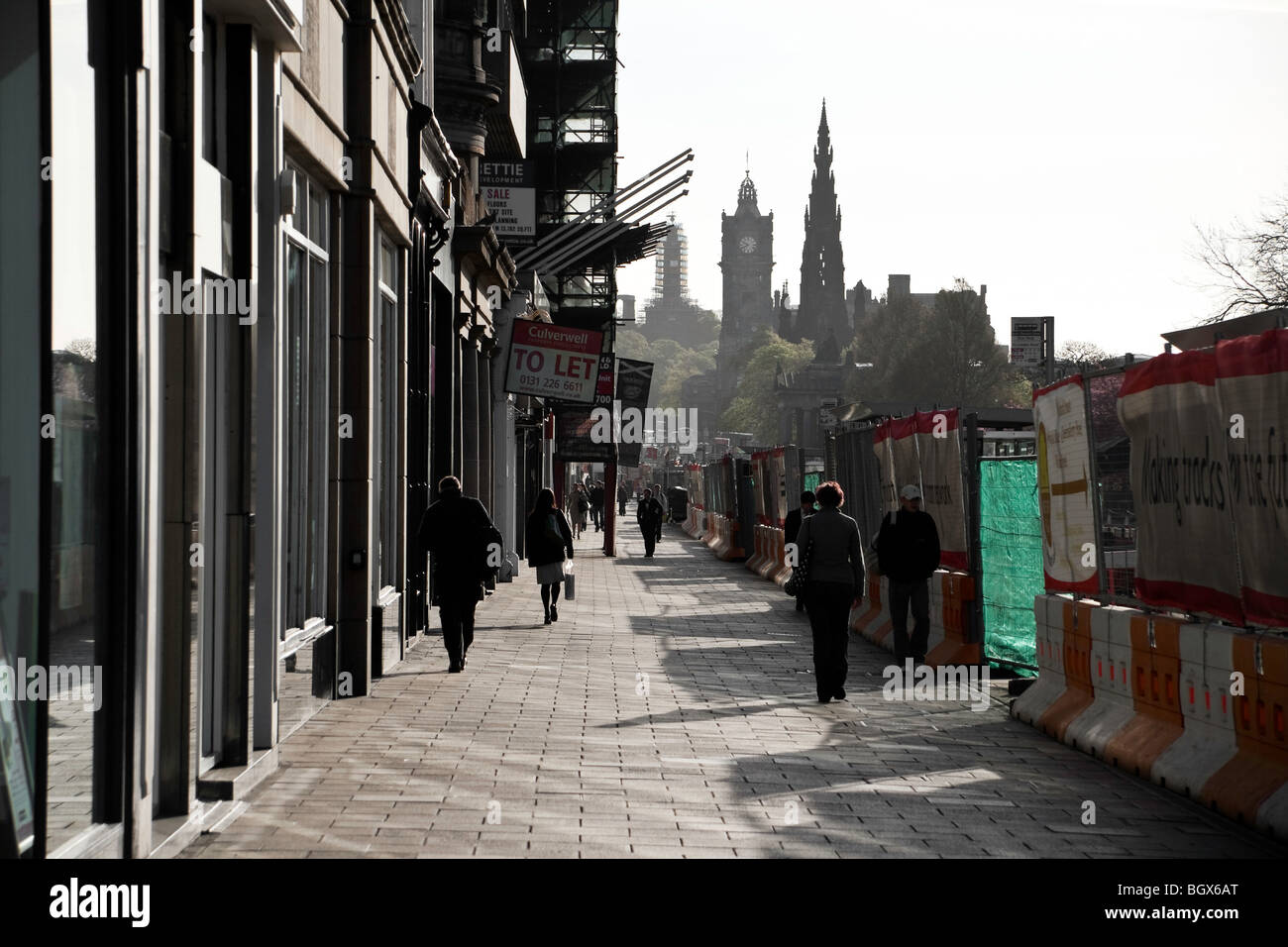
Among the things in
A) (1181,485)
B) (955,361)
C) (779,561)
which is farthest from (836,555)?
(955,361)

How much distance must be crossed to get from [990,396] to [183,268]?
9734 cm

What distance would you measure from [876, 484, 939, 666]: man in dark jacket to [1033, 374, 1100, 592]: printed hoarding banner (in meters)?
2.23

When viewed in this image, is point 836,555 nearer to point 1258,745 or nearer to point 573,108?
point 1258,745

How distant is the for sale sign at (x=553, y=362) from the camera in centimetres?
2573

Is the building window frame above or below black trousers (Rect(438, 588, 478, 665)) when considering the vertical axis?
above

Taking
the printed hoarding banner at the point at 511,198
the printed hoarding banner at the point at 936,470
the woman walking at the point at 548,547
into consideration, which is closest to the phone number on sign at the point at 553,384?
the woman walking at the point at 548,547

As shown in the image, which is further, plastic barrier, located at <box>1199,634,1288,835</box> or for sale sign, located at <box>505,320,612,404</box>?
for sale sign, located at <box>505,320,612,404</box>

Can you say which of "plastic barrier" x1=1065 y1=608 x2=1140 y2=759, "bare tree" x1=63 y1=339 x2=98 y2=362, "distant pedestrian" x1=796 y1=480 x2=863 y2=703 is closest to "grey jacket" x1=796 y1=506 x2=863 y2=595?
"distant pedestrian" x1=796 y1=480 x2=863 y2=703

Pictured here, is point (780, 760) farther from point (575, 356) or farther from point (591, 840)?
point (575, 356)

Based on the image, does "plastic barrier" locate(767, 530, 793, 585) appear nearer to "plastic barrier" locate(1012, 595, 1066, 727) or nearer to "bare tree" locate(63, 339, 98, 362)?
"plastic barrier" locate(1012, 595, 1066, 727)

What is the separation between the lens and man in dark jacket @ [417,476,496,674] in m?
14.4

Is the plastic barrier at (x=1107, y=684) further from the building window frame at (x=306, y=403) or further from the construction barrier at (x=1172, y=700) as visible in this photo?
the building window frame at (x=306, y=403)
